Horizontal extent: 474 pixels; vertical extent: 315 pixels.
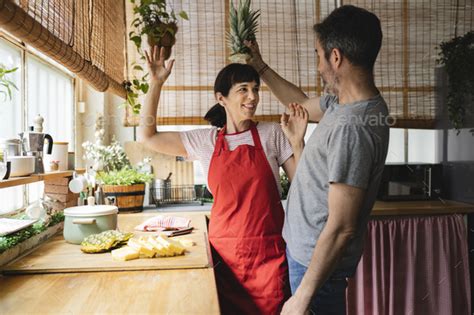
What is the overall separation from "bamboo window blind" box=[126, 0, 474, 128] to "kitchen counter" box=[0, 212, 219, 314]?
5.67ft

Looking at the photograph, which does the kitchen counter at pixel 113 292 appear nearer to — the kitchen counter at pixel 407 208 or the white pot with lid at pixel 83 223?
the white pot with lid at pixel 83 223

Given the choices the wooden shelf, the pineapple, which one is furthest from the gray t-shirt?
the wooden shelf

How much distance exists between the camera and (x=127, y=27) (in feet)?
9.66

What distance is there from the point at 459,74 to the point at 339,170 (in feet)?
7.35

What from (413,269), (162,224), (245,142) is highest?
(245,142)

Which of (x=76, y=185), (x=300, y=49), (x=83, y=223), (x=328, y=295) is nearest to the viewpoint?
(x=328, y=295)

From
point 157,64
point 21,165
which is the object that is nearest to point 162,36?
point 157,64

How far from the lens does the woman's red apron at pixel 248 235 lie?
70.0 inches

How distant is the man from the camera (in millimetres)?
1166

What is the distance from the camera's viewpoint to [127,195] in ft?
8.86

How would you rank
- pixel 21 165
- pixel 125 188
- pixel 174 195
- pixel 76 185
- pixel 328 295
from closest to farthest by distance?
pixel 328 295, pixel 21 165, pixel 76 185, pixel 125 188, pixel 174 195

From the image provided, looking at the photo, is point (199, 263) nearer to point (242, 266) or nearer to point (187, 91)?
point (242, 266)

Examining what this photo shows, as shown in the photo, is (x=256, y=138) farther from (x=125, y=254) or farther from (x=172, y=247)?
(x=125, y=254)

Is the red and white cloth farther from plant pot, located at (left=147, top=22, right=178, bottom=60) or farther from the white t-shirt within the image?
plant pot, located at (left=147, top=22, right=178, bottom=60)
